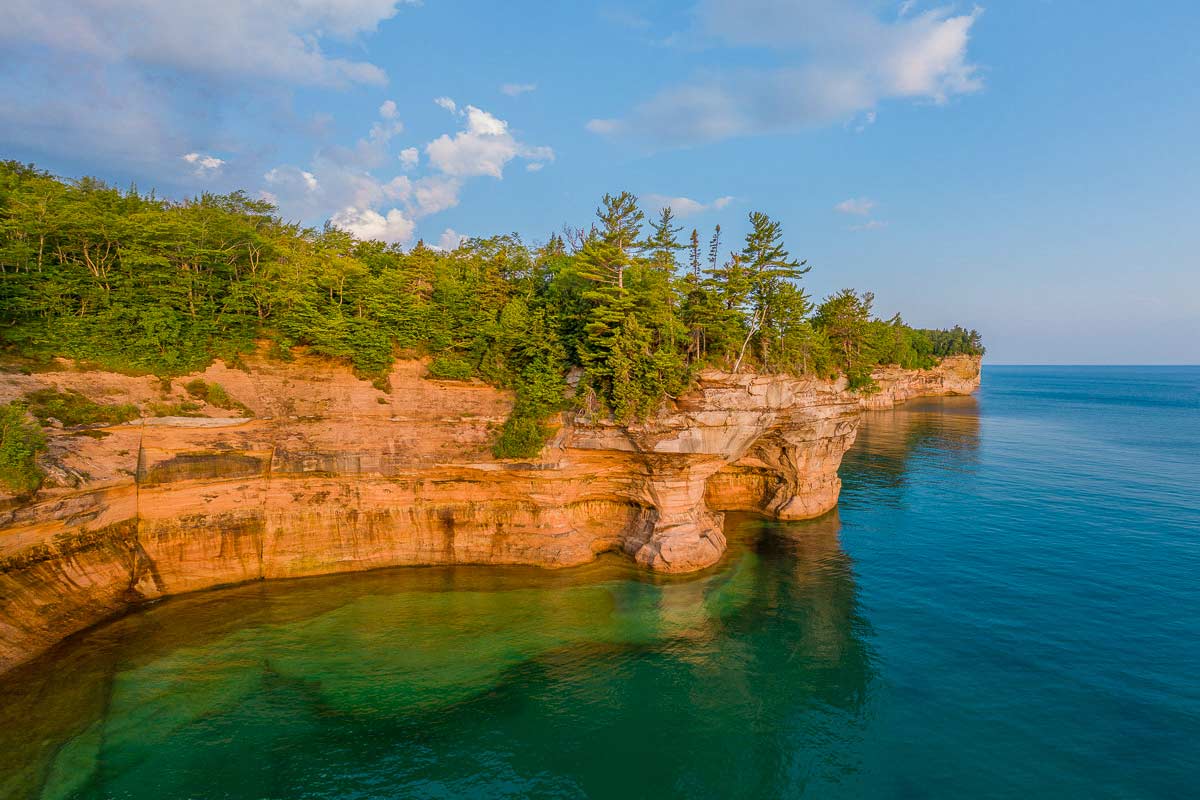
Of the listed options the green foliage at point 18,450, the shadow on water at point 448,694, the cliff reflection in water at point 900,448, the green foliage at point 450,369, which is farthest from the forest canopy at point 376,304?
the cliff reflection in water at point 900,448

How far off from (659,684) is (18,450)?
73.6 ft

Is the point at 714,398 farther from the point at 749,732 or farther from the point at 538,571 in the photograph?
the point at 749,732

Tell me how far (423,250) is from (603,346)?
1332 cm

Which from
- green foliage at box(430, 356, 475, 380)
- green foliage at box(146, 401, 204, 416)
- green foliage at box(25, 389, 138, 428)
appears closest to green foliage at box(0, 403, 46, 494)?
green foliage at box(25, 389, 138, 428)

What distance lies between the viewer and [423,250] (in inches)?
1068

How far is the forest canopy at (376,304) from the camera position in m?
18.8

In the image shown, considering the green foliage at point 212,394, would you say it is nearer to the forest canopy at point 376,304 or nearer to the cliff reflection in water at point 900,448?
the forest canopy at point 376,304

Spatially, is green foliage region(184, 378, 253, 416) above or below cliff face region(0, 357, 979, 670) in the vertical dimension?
above

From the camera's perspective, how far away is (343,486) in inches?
813

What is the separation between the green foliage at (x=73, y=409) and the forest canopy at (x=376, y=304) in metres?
1.87

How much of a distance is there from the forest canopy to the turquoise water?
352 inches

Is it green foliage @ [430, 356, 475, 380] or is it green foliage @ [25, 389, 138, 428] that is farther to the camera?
green foliage @ [430, 356, 475, 380]

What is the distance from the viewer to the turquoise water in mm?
11703

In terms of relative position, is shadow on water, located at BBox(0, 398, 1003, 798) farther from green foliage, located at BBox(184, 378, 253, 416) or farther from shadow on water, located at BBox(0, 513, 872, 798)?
green foliage, located at BBox(184, 378, 253, 416)
